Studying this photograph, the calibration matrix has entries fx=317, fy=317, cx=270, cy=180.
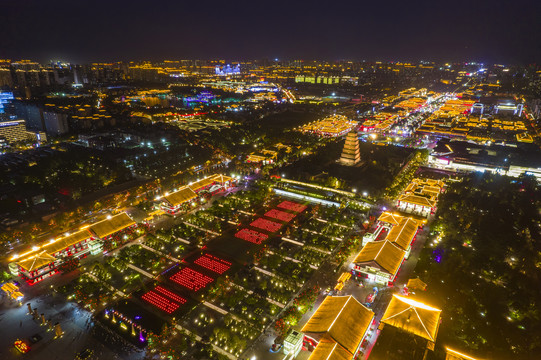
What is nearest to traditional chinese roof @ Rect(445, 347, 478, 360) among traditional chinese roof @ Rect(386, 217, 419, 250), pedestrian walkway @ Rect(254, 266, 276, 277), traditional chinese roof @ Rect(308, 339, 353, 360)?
traditional chinese roof @ Rect(308, 339, 353, 360)

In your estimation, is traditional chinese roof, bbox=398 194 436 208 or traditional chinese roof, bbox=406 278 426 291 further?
traditional chinese roof, bbox=398 194 436 208

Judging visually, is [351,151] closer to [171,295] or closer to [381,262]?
[381,262]

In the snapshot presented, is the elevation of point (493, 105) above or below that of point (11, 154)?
above

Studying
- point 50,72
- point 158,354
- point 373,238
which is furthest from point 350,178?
point 50,72

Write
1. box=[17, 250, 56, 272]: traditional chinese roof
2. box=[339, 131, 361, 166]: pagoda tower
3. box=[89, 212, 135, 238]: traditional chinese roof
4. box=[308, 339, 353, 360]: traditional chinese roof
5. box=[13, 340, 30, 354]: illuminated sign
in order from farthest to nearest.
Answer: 1. box=[339, 131, 361, 166]: pagoda tower
2. box=[89, 212, 135, 238]: traditional chinese roof
3. box=[17, 250, 56, 272]: traditional chinese roof
4. box=[13, 340, 30, 354]: illuminated sign
5. box=[308, 339, 353, 360]: traditional chinese roof

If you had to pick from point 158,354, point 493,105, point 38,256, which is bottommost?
point 158,354

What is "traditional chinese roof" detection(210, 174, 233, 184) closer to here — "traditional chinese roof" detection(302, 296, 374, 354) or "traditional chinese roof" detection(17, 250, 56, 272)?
"traditional chinese roof" detection(17, 250, 56, 272)

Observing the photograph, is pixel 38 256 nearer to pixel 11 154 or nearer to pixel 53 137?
pixel 11 154

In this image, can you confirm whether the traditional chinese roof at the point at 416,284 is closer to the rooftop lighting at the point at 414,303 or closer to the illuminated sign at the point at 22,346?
the rooftop lighting at the point at 414,303
